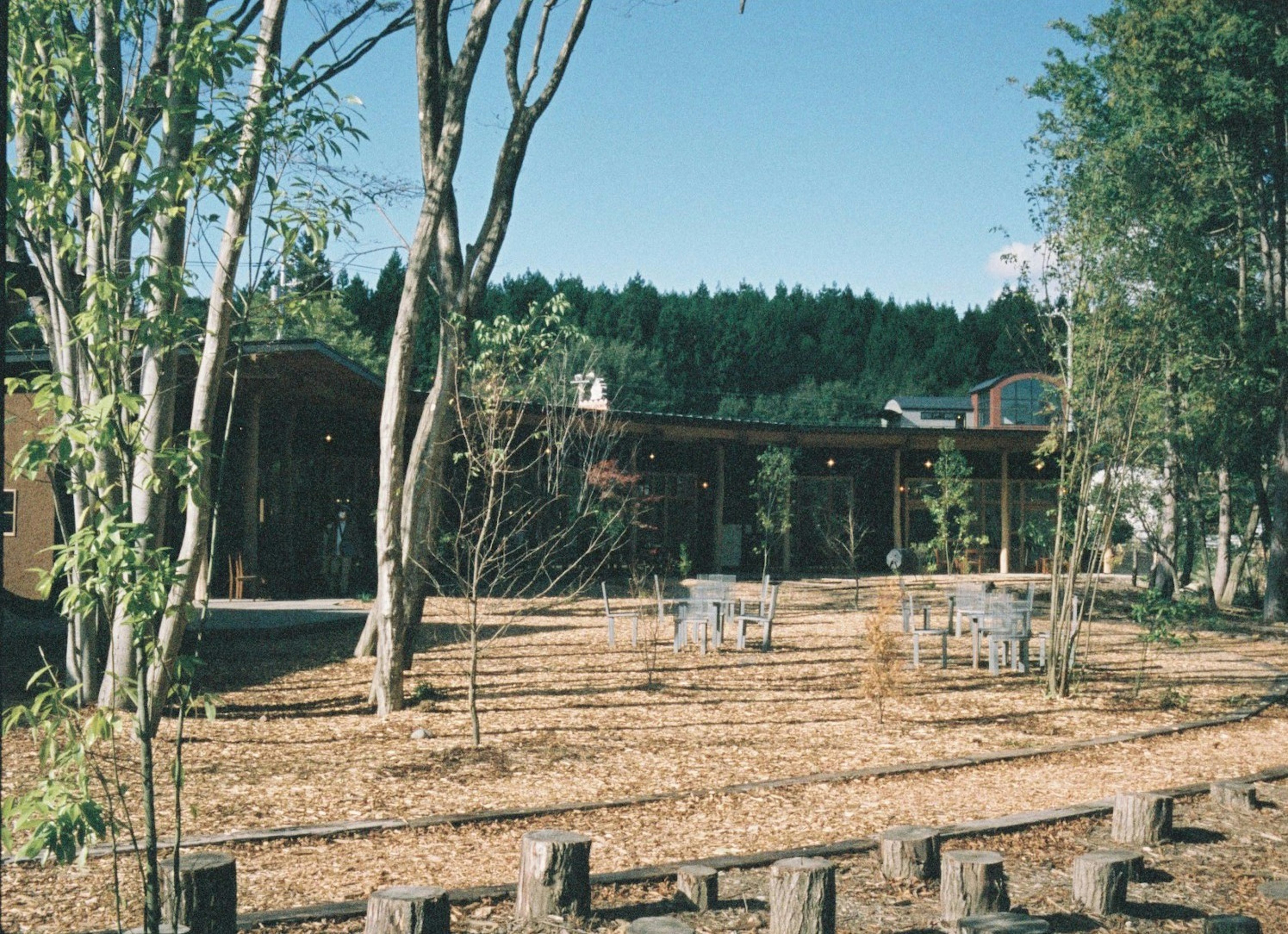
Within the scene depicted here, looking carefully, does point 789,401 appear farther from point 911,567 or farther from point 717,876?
point 717,876

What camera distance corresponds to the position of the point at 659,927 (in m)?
3.38

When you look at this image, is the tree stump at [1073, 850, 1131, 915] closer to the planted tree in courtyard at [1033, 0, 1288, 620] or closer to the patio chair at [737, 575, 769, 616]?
the patio chair at [737, 575, 769, 616]

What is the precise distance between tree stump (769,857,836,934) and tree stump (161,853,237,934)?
1.78m

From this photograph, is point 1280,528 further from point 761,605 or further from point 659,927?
point 659,927

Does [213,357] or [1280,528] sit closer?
[213,357]

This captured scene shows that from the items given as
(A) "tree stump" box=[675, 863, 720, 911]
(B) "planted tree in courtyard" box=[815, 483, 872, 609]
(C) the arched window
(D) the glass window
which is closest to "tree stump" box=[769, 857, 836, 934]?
(A) "tree stump" box=[675, 863, 720, 911]

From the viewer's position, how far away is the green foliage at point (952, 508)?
2386 centimetres

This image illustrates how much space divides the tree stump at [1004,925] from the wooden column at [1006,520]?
26.0 meters

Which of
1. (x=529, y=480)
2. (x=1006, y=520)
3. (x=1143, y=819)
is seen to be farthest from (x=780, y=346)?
(x=1143, y=819)

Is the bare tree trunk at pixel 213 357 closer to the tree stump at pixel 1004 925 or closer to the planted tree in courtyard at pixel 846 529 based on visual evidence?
the tree stump at pixel 1004 925

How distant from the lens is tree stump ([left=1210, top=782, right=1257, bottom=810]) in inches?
241

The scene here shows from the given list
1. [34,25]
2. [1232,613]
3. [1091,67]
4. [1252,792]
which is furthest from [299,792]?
[1091,67]

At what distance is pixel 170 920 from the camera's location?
356 cm

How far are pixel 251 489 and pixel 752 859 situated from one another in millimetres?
13831
